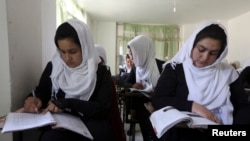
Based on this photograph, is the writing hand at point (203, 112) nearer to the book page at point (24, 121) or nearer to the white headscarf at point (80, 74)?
the white headscarf at point (80, 74)

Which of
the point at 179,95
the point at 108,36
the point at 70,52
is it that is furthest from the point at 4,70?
the point at 108,36

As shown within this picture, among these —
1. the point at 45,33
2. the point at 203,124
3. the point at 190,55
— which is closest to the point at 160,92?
the point at 190,55

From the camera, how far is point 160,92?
1317 mm

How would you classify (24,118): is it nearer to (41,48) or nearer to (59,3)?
(41,48)

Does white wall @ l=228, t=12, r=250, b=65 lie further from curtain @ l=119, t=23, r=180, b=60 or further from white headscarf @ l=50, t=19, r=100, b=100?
white headscarf @ l=50, t=19, r=100, b=100

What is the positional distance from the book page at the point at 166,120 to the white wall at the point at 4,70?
0.71 meters

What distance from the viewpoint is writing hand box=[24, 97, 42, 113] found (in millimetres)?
1081

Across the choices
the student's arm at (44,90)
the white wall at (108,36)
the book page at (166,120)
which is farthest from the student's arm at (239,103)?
the white wall at (108,36)

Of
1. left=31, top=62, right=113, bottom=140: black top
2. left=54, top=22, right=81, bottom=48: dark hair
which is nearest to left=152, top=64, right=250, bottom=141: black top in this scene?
left=31, top=62, right=113, bottom=140: black top

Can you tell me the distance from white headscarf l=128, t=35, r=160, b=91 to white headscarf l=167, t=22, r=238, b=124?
1064 mm

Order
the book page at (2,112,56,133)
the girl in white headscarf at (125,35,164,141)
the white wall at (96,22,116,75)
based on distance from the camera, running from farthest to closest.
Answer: the white wall at (96,22,116,75) < the girl in white headscarf at (125,35,164,141) < the book page at (2,112,56,133)

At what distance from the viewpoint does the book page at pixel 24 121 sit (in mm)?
827

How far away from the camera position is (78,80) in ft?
4.03

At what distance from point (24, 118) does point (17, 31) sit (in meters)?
0.50
